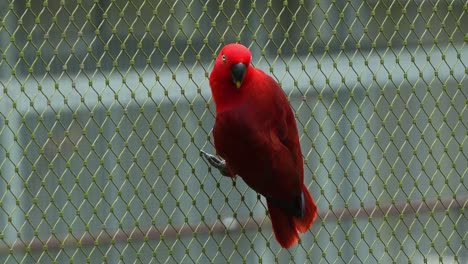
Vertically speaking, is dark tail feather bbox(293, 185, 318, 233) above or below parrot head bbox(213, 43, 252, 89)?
below

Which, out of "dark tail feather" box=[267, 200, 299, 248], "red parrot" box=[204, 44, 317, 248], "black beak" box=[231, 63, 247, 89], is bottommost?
"dark tail feather" box=[267, 200, 299, 248]

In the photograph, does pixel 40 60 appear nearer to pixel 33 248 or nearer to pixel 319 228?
pixel 33 248

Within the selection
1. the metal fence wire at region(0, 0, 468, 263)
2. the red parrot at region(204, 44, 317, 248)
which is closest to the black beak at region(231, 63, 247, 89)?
the red parrot at region(204, 44, 317, 248)

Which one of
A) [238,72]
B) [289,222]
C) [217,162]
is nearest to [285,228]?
[289,222]

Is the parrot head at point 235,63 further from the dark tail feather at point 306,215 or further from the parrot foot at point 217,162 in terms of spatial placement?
the dark tail feather at point 306,215

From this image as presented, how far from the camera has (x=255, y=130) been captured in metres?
2.24

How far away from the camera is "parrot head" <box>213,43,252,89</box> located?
2174 millimetres

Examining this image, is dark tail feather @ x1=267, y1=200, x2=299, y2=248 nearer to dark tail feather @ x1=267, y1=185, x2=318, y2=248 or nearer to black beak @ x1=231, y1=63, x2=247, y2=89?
dark tail feather @ x1=267, y1=185, x2=318, y2=248

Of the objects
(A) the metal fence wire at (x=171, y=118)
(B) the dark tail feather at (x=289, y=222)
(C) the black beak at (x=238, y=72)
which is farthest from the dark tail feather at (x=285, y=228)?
(C) the black beak at (x=238, y=72)

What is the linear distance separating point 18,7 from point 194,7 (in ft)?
1.62

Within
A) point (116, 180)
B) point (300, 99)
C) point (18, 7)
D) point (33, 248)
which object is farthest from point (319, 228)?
point (18, 7)

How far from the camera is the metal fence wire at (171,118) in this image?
2449 millimetres

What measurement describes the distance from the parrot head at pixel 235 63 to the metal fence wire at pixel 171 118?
0.23 metres

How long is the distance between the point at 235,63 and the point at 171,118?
509 mm
